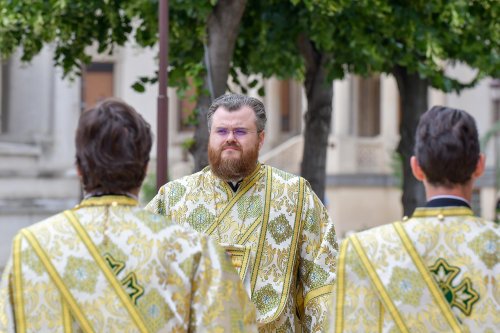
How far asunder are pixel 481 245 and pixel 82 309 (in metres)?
1.50

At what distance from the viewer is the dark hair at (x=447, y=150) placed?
539cm

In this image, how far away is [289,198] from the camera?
786cm

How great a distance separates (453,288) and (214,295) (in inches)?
35.0

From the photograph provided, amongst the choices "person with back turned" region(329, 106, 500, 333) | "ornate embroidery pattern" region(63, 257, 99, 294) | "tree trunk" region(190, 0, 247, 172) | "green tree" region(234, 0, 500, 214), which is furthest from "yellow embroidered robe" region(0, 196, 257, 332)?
"green tree" region(234, 0, 500, 214)

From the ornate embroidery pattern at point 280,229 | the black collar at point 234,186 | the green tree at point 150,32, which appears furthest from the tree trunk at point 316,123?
the ornate embroidery pattern at point 280,229

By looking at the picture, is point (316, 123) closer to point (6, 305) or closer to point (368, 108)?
point (6, 305)

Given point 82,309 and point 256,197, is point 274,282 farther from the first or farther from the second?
point 82,309

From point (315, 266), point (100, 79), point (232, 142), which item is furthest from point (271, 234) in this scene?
point (100, 79)

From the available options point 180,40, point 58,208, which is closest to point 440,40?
point 180,40

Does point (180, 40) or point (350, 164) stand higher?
point (180, 40)

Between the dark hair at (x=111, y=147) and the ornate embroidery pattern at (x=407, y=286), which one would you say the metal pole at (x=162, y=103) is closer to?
the dark hair at (x=111, y=147)

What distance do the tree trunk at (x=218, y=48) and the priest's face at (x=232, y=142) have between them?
559 centimetres

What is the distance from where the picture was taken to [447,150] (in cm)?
539

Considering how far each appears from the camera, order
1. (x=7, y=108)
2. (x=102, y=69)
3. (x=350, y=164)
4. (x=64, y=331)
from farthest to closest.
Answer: (x=102, y=69), (x=350, y=164), (x=7, y=108), (x=64, y=331)
